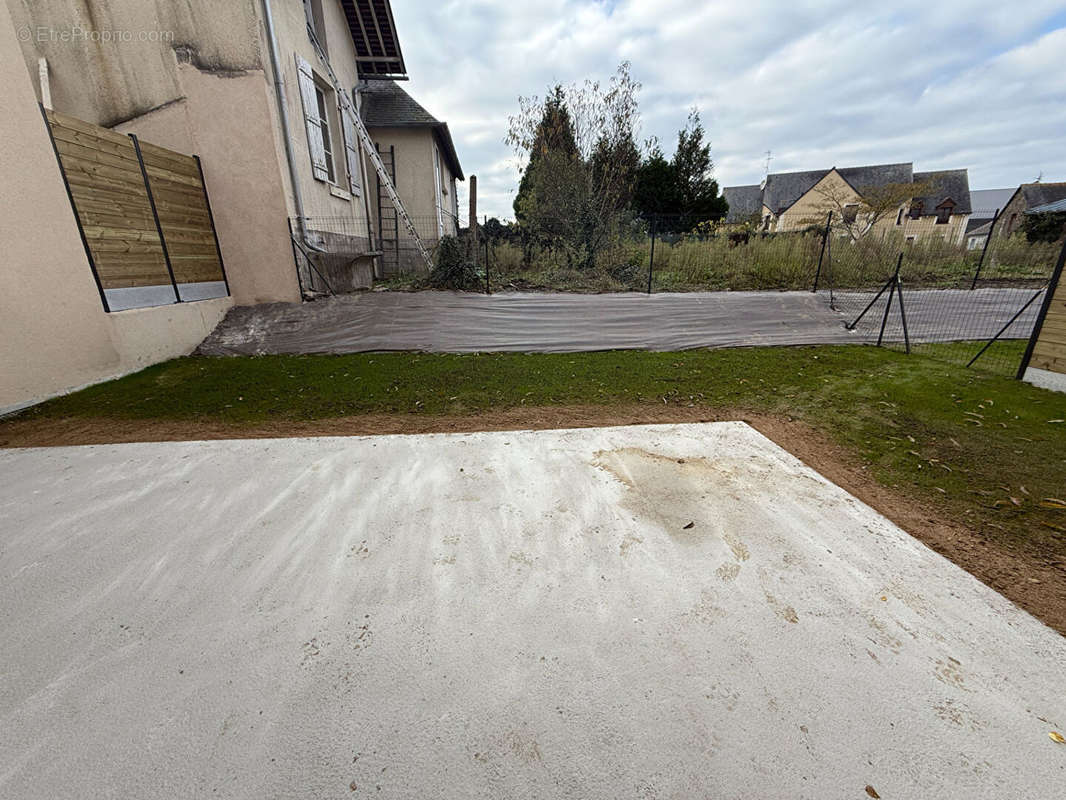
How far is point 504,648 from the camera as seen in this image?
1.44 metres

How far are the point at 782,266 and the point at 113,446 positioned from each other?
1114cm

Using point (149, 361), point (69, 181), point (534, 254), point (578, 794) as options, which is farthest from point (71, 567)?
point (534, 254)

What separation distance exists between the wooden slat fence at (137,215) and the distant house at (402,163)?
4587mm

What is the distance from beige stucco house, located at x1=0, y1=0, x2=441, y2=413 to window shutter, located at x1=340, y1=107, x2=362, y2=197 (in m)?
0.48

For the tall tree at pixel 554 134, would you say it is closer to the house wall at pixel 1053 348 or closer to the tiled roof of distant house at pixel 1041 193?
the house wall at pixel 1053 348

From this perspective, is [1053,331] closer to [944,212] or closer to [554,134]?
[554,134]

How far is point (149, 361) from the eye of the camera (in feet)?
16.1

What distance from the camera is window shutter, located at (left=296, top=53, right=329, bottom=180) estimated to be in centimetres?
673

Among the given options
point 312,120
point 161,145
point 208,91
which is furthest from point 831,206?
point 161,145

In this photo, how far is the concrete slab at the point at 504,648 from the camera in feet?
3.62

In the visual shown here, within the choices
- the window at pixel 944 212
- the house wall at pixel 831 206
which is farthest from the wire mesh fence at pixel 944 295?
the window at pixel 944 212

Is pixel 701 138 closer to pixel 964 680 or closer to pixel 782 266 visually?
pixel 782 266

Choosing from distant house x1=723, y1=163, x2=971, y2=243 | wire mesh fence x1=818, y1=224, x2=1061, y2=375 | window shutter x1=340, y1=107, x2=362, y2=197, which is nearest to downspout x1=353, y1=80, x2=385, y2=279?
window shutter x1=340, y1=107, x2=362, y2=197

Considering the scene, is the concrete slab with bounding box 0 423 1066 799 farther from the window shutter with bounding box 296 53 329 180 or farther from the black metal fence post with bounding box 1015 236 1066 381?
the window shutter with bounding box 296 53 329 180
